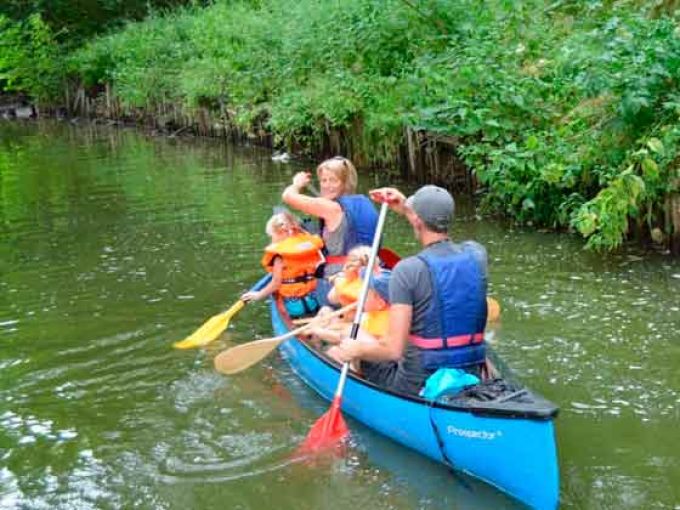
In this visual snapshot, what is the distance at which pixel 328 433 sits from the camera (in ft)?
16.8

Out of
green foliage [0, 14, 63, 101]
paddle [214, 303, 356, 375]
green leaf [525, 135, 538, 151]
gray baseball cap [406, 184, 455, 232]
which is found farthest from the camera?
green foliage [0, 14, 63, 101]

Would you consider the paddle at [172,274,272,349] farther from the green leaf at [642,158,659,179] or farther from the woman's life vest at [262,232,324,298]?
the green leaf at [642,158,659,179]

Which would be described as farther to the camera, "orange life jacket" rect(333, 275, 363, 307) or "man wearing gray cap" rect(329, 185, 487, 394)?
"orange life jacket" rect(333, 275, 363, 307)

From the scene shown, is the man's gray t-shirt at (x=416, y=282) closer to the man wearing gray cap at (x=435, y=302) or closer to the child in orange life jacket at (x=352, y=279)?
the man wearing gray cap at (x=435, y=302)

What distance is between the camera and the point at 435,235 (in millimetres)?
4660

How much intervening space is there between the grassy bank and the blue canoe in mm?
3773

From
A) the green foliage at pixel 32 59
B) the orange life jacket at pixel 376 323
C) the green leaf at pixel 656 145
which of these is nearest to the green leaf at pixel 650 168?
the green leaf at pixel 656 145

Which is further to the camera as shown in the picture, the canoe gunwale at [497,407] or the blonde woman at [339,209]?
the blonde woman at [339,209]

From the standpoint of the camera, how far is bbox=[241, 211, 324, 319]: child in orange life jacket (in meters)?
6.91

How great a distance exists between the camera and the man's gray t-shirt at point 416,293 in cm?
461

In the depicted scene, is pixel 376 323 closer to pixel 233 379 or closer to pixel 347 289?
pixel 347 289

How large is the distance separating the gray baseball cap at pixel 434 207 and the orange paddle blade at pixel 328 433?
1.19 m

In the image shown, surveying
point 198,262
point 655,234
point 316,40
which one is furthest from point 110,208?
point 655,234

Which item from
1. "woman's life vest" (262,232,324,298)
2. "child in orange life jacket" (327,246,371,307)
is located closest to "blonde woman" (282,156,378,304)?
"woman's life vest" (262,232,324,298)
